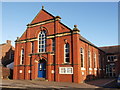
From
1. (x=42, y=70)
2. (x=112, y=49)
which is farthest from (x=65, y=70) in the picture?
(x=112, y=49)

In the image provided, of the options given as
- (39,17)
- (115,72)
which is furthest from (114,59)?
(39,17)

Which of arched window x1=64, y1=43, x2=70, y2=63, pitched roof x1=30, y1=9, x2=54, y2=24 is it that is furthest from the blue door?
pitched roof x1=30, y1=9, x2=54, y2=24

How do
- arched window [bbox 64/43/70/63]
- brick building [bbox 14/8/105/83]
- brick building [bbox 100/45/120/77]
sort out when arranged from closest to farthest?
brick building [bbox 14/8/105/83] < arched window [bbox 64/43/70/63] < brick building [bbox 100/45/120/77]

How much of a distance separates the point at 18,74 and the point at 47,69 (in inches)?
271

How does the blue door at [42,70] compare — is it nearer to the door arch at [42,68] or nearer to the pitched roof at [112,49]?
the door arch at [42,68]

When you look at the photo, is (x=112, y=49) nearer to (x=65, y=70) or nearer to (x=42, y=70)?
(x=65, y=70)

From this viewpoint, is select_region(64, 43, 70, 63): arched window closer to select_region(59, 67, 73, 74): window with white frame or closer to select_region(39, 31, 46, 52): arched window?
select_region(59, 67, 73, 74): window with white frame

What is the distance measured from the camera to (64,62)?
20.1m

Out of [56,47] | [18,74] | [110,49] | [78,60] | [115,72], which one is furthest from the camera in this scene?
[110,49]

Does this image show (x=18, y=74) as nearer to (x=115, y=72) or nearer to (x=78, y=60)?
(x=78, y=60)

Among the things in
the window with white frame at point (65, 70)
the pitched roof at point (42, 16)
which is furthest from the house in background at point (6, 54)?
the window with white frame at point (65, 70)

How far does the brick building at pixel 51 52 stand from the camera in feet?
64.0

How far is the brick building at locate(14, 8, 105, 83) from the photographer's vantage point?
19.5 metres

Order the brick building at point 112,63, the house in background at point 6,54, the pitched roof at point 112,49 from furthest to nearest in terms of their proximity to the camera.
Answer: the pitched roof at point 112,49
the brick building at point 112,63
the house in background at point 6,54
